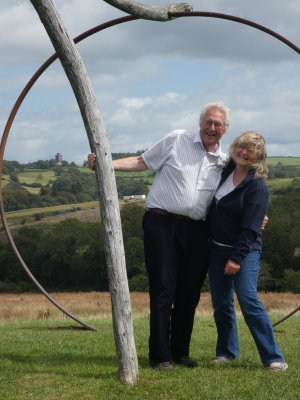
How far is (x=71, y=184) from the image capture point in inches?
2936

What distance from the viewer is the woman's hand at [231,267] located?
738 centimetres

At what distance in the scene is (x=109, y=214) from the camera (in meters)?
7.17

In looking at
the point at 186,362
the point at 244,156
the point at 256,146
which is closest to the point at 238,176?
the point at 244,156

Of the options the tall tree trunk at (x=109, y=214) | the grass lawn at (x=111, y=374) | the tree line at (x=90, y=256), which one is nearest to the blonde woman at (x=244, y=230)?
the grass lawn at (x=111, y=374)

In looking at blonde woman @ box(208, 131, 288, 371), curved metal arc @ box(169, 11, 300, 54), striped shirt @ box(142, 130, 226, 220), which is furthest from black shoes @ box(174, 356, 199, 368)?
curved metal arc @ box(169, 11, 300, 54)

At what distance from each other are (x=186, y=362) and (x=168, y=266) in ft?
3.55

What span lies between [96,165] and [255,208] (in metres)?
1.55

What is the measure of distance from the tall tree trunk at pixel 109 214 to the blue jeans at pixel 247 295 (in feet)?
3.37

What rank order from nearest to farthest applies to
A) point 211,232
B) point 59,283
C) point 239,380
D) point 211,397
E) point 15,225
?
point 211,397 < point 239,380 < point 211,232 < point 59,283 < point 15,225

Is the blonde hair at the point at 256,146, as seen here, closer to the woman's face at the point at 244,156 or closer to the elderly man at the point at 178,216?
the woman's face at the point at 244,156

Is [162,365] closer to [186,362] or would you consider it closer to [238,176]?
[186,362]

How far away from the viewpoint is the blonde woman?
7398mm

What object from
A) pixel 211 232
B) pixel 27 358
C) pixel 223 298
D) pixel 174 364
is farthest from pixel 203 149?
pixel 27 358

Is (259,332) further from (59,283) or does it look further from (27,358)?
(59,283)
